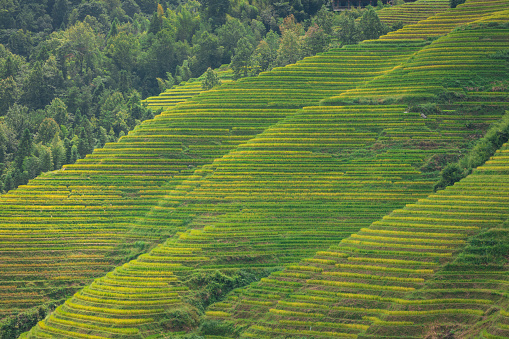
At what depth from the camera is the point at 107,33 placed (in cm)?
12050

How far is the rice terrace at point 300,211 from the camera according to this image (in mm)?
41281

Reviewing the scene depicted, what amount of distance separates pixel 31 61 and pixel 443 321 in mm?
82393

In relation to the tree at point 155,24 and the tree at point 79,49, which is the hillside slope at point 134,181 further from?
the tree at point 155,24

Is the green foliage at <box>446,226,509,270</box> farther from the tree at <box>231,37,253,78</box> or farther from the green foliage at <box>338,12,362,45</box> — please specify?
the tree at <box>231,37,253,78</box>

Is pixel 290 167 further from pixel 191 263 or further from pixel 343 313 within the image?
pixel 343 313

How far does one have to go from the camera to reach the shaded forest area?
8206cm

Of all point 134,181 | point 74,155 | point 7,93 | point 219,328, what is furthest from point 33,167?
point 219,328

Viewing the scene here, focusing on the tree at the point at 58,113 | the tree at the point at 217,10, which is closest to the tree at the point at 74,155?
the tree at the point at 58,113

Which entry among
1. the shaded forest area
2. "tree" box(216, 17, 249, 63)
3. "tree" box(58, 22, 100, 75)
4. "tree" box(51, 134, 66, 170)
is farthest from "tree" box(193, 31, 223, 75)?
"tree" box(51, 134, 66, 170)

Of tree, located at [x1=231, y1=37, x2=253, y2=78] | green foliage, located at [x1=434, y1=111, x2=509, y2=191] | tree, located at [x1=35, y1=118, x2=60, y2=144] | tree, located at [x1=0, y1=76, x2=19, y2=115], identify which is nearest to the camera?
green foliage, located at [x1=434, y1=111, x2=509, y2=191]

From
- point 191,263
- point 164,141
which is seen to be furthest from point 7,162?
point 191,263

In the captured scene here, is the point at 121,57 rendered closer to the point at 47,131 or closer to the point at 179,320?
the point at 47,131

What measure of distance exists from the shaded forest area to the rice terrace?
6980 mm

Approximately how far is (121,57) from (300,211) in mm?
57402
